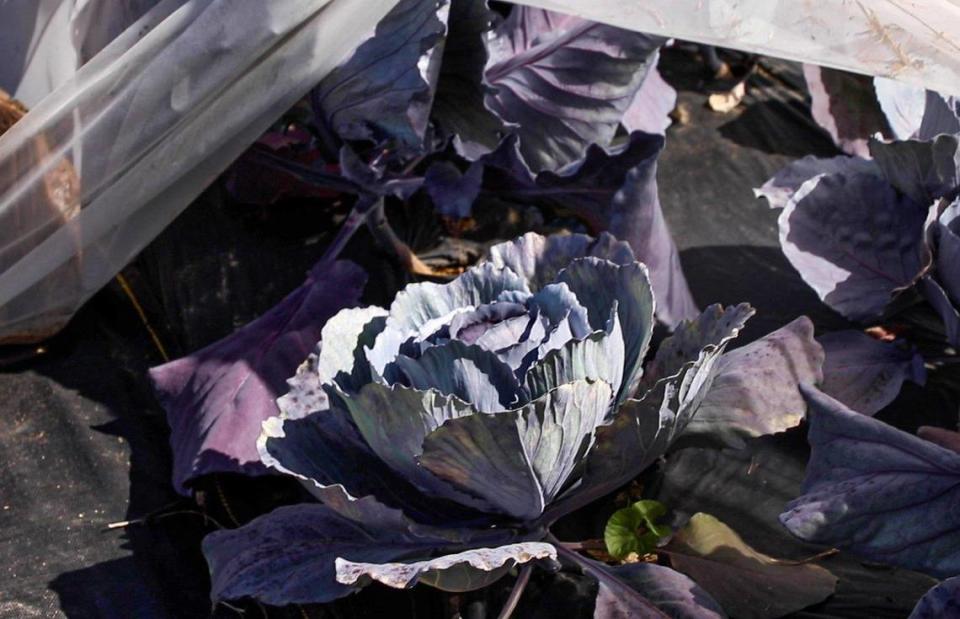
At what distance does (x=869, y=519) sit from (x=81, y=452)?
803mm

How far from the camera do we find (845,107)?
162 cm

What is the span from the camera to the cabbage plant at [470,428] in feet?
2.82

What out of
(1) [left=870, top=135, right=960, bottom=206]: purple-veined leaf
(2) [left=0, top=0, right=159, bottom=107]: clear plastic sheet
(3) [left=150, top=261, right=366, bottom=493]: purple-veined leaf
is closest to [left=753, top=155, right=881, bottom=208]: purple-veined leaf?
(1) [left=870, top=135, right=960, bottom=206]: purple-veined leaf

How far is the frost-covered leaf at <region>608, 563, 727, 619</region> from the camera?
92 centimetres

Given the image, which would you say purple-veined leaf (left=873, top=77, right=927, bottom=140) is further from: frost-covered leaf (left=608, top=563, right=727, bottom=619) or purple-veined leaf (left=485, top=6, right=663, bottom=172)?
frost-covered leaf (left=608, top=563, right=727, bottom=619)

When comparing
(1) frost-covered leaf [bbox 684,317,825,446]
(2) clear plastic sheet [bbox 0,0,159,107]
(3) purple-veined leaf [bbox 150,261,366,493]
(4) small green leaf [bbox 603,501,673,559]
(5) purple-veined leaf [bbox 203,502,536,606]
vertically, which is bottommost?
(4) small green leaf [bbox 603,501,673,559]

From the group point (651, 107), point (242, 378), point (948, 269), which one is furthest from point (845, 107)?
point (242, 378)

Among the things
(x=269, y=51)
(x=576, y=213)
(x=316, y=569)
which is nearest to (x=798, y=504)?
(x=316, y=569)

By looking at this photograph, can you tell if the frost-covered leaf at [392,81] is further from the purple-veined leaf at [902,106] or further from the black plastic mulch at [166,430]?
the purple-veined leaf at [902,106]

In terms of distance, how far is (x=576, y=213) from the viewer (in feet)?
4.53

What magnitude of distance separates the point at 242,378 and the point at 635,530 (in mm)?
448

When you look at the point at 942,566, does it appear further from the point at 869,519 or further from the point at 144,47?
the point at 144,47

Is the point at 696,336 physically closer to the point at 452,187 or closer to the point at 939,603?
the point at 939,603

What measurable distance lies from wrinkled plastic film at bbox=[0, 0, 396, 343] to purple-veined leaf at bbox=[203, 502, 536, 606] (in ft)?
1.40
